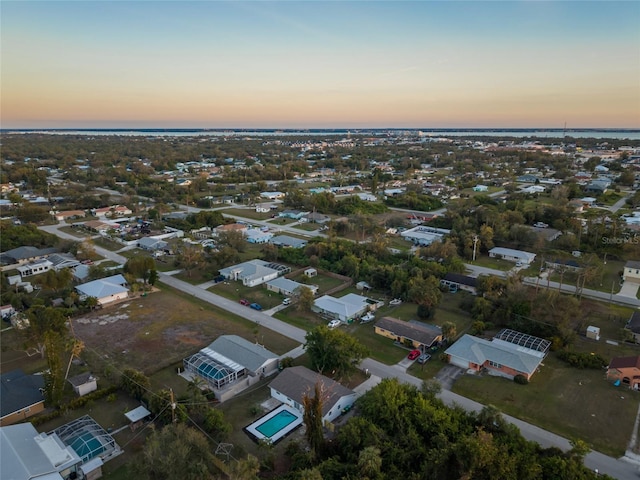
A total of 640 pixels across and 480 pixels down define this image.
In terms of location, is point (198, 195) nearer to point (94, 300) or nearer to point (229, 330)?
point (94, 300)

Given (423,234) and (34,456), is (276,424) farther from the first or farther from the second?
(423,234)

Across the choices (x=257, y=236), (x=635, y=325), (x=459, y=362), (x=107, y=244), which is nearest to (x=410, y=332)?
(x=459, y=362)

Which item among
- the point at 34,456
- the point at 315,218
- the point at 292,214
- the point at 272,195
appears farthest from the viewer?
the point at 272,195

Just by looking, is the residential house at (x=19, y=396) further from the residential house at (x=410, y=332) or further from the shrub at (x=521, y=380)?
the shrub at (x=521, y=380)

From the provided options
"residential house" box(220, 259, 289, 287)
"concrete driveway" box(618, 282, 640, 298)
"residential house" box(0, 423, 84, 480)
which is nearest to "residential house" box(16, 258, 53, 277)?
"residential house" box(220, 259, 289, 287)

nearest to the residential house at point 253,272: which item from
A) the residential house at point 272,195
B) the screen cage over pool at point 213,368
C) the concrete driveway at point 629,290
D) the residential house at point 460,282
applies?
the screen cage over pool at point 213,368
